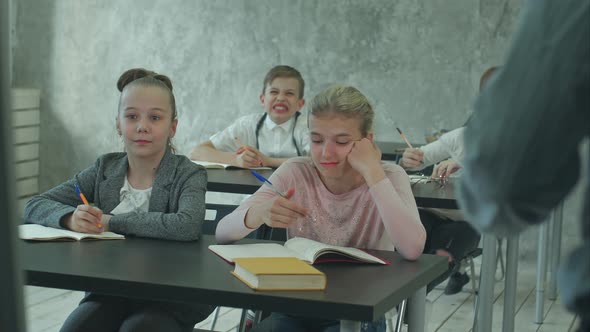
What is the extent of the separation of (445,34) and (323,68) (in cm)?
85

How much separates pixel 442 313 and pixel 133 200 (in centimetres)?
214

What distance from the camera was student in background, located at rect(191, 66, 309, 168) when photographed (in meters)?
4.36

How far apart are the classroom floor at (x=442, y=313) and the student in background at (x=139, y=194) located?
138 cm

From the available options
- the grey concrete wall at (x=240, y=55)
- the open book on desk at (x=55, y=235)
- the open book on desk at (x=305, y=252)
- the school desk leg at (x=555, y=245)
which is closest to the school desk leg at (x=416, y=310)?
the open book on desk at (x=305, y=252)

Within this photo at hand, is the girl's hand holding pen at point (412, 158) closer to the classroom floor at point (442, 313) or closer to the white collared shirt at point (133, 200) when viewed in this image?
the classroom floor at point (442, 313)

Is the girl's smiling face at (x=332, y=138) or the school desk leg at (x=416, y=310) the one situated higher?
the girl's smiling face at (x=332, y=138)

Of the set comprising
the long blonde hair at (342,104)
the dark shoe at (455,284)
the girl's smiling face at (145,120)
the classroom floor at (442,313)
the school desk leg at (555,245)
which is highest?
the long blonde hair at (342,104)

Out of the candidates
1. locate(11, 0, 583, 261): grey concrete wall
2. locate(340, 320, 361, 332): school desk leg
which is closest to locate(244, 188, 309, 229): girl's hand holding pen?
locate(340, 320, 361, 332): school desk leg

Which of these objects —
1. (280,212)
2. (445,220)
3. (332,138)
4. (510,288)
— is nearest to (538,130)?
(280,212)

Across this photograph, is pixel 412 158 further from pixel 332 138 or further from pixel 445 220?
pixel 332 138

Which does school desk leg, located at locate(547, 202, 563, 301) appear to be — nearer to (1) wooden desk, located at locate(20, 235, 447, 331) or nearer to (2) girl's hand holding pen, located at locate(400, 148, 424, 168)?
(2) girl's hand holding pen, located at locate(400, 148, 424, 168)

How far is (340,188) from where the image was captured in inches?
94.9

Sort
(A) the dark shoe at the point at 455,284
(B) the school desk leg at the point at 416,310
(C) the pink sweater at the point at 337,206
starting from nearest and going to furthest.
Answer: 1. (B) the school desk leg at the point at 416,310
2. (C) the pink sweater at the point at 337,206
3. (A) the dark shoe at the point at 455,284

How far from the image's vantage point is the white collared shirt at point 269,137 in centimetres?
434
